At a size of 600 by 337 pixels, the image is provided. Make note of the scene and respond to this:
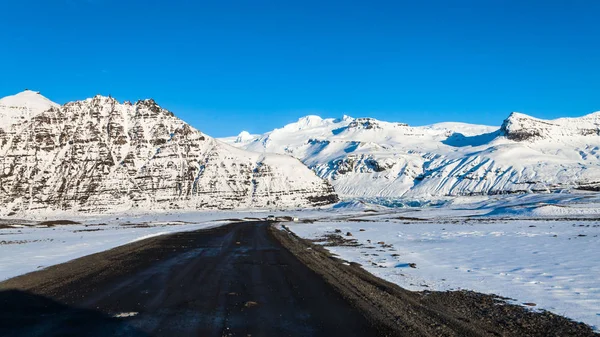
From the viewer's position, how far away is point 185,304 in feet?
33.5

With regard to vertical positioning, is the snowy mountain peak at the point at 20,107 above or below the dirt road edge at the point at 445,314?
above

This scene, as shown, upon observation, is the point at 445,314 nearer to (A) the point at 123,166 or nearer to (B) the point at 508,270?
(B) the point at 508,270

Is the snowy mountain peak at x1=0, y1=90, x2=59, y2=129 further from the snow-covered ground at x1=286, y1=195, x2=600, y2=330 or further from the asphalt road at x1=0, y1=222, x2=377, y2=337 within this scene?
the asphalt road at x1=0, y1=222, x2=377, y2=337

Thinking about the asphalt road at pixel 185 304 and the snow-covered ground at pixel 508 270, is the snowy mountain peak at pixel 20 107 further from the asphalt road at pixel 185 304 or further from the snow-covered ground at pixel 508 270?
the asphalt road at pixel 185 304

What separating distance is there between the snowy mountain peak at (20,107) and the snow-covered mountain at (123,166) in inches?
14.3

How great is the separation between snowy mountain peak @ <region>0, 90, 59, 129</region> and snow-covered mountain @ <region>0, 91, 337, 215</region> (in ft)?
1.19

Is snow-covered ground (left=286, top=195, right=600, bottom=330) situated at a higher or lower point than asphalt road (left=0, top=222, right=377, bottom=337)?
lower

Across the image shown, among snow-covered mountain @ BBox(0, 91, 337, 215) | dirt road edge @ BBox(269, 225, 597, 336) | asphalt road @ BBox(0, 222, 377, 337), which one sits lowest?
dirt road edge @ BBox(269, 225, 597, 336)

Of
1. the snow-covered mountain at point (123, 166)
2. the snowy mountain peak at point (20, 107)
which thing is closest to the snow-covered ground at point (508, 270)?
the snow-covered mountain at point (123, 166)

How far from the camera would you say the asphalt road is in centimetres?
819

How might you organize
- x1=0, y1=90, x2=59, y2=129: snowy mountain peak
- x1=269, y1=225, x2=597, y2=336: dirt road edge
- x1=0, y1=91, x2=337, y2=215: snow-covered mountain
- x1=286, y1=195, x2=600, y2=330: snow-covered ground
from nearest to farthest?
x1=269, y1=225, x2=597, y2=336: dirt road edge
x1=286, y1=195, x2=600, y2=330: snow-covered ground
x1=0, y1=91, x2=337, y2=215: snow-covered mountain
x1=0, y1=90, x2=59, y2=129: snowy mountain peak

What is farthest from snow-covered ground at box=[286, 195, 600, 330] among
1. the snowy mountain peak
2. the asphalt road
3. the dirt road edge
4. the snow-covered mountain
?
the snowy mountain peak

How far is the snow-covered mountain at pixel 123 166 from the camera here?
531ft

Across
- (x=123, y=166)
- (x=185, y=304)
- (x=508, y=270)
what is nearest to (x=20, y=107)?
(x=123, y=166)
